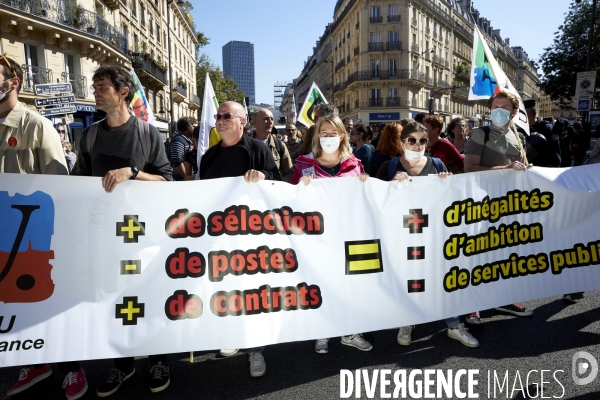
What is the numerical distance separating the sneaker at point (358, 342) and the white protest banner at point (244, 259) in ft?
1.60

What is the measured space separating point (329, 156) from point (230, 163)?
789 millimetres

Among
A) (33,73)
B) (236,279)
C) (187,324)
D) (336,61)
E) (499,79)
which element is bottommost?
(187,324)

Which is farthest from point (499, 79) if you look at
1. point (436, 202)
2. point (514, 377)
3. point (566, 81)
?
point (566, 81)

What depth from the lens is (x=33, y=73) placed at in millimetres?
17750

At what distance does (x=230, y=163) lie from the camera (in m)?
3.45

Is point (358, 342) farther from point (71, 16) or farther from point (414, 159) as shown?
point (71, 16)

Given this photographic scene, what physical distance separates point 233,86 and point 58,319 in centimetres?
5549

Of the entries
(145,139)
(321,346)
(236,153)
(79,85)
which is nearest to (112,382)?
(321,346)

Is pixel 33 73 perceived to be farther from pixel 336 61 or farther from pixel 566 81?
pixel 336 61

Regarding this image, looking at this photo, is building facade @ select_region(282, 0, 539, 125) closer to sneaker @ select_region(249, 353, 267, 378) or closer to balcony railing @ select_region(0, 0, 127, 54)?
balcony railing @ select_region(0, 0, 127, 54)

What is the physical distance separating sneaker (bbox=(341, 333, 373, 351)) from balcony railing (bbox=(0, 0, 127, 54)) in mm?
17744

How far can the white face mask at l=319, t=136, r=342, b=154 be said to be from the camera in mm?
3580

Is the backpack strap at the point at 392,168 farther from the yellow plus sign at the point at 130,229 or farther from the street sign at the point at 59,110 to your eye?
the street sign at the point at 59,110

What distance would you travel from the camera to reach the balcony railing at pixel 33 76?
56.5 ft
